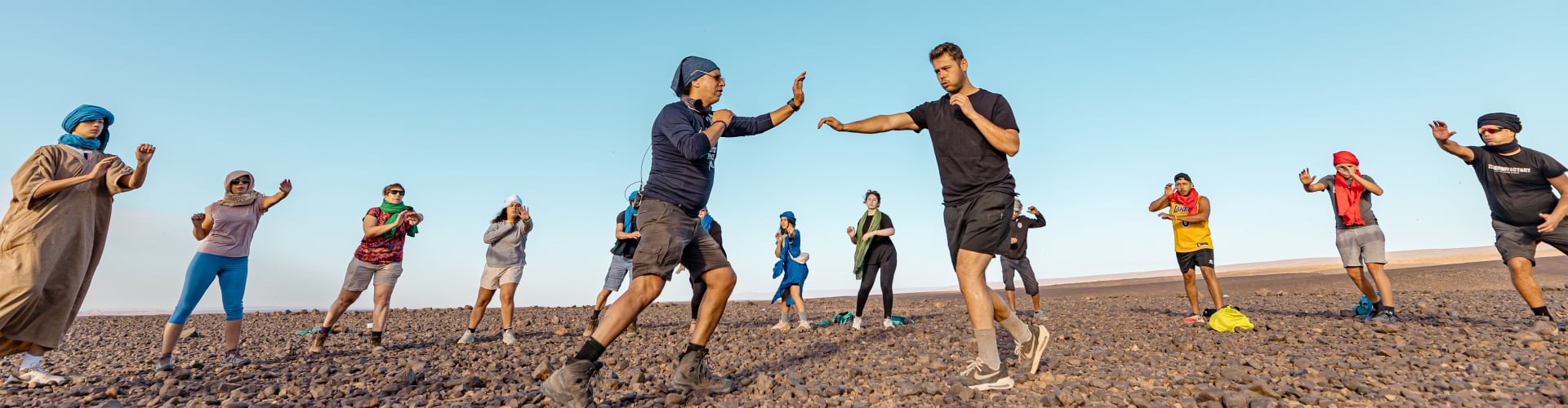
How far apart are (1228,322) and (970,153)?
16.0 feet

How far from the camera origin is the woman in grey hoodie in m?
9.38

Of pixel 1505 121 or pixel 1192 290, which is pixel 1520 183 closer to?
pixel 1505 121

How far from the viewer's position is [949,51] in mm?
4969

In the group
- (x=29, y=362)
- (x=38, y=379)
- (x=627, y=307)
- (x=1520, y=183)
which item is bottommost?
(x=38, y=379)

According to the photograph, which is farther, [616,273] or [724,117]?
[616,273]

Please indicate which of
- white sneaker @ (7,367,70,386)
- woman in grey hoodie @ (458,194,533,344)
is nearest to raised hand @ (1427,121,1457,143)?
woman in grey hoodie @ (458,194,533,344)

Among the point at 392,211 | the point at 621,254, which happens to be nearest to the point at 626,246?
the point at 621,254

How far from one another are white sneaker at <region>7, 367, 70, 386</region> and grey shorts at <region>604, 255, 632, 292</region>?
5826mm

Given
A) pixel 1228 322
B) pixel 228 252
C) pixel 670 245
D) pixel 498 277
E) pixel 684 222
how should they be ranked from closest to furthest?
pixel 670 245, pixel 684 222, pixel 228 252, pixel 1228 322, pixel 498 277

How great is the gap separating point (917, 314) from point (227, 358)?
33.3 feet

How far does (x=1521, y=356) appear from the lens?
512 centimetres

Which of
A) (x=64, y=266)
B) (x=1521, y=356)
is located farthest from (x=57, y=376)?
(x=1521, y=356)

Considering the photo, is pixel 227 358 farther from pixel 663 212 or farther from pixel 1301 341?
pixel 1301 341

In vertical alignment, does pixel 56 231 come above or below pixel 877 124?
below
